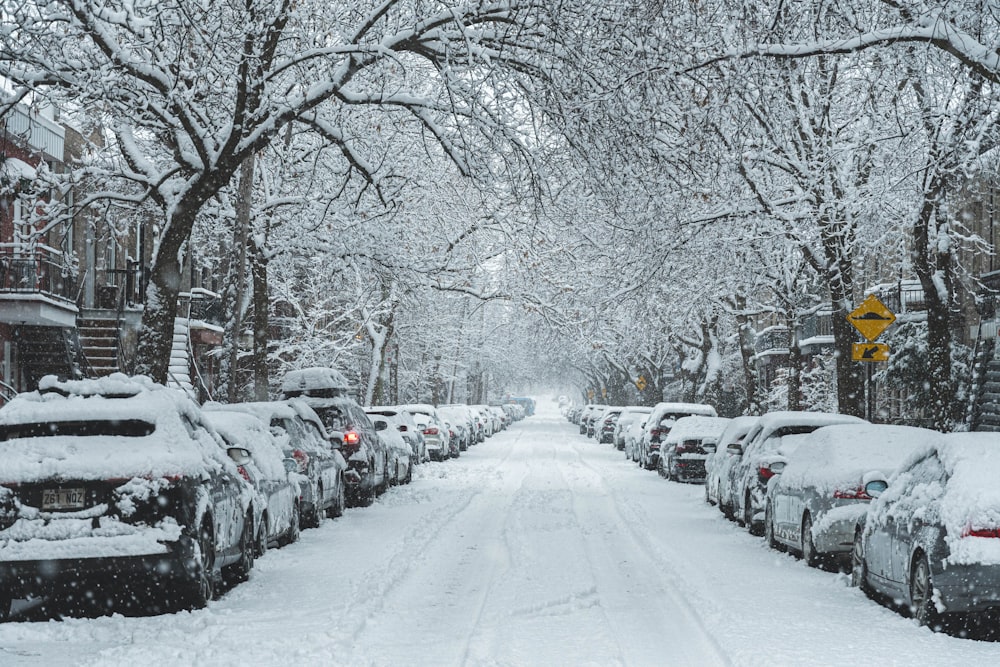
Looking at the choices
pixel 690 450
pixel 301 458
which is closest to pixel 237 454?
pixel 301 458

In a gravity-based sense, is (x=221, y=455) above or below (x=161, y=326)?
below

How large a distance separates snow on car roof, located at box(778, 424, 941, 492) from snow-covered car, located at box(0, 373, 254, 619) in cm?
615

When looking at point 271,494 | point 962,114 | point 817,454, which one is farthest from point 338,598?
point 962,114

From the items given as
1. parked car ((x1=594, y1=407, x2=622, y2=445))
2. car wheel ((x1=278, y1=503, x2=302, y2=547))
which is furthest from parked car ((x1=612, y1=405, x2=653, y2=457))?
car wheel ((x1=278, y1=503, x2=302, y2=547))

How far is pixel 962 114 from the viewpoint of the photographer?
17672 millimetres

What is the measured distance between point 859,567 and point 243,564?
5578mm

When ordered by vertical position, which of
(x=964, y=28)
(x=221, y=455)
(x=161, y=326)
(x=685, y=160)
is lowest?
(x=221, y=455)

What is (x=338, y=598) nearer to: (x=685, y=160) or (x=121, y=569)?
(x=121, y=569)

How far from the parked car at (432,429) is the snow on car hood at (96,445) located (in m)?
26.5

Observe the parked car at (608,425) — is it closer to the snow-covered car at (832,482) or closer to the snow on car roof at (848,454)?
the snow-covered car at (832,482)

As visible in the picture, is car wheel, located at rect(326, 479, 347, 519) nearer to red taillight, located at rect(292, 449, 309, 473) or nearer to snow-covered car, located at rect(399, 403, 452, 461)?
red taillight, located at rect(292, 449, 309, 473)

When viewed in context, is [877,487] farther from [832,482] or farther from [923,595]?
[923,595]

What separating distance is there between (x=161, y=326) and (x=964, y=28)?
36.2 feet

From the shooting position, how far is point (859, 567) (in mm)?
11203
